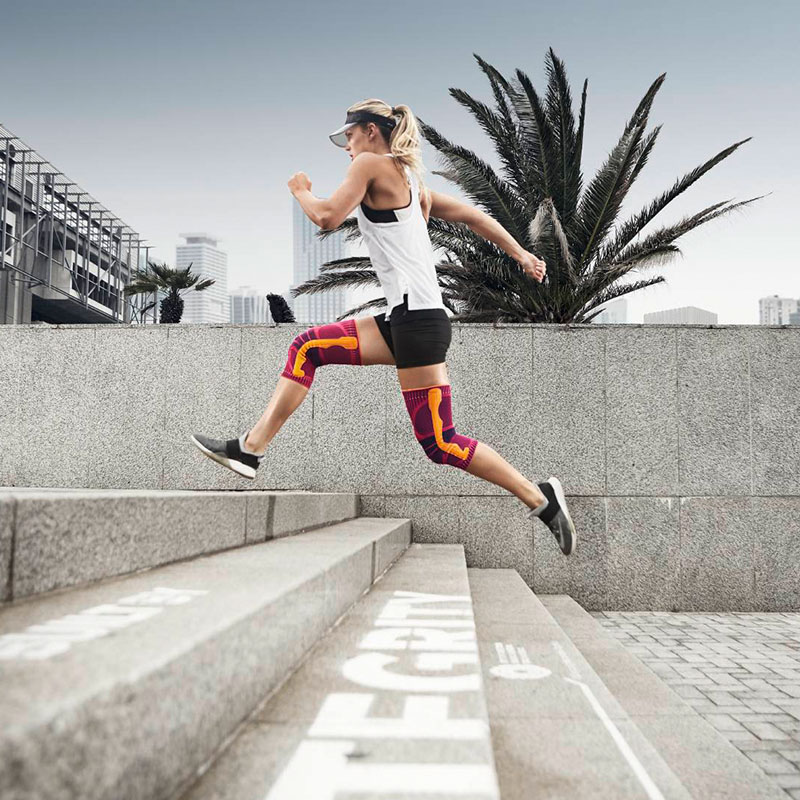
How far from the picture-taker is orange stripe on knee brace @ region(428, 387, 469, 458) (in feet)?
11.7

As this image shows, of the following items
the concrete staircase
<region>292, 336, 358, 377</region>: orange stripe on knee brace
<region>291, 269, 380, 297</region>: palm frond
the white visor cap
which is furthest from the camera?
<region>291, 269, 380, 297</region>: palm frond

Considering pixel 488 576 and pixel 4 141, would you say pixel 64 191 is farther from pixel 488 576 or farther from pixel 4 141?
pixel 488 576

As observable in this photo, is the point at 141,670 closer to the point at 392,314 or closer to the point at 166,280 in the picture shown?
the point at 392,314

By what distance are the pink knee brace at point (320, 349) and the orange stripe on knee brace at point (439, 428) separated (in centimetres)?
44

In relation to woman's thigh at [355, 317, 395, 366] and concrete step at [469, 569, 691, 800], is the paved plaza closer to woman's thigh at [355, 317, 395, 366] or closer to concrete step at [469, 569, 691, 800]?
concrete step at [469, 569, 691, 800]

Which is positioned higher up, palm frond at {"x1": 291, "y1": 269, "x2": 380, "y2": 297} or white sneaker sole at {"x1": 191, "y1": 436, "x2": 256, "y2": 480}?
palm frond at {"x1": 291, "y1": 269, "x2": 380, "y2": 297}

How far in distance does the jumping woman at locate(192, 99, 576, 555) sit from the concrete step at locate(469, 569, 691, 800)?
862mm

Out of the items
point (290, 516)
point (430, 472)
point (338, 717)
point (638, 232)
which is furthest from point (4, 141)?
point (338, 717)

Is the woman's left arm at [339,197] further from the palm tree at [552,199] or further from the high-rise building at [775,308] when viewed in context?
the high-rise building at [775,308]

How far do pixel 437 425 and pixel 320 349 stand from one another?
28.8 inches

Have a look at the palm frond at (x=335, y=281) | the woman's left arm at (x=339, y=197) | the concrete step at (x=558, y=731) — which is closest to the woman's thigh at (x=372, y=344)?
the woman's left arm at (x=339, y=197)

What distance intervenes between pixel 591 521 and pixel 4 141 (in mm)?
30851

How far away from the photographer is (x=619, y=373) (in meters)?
7.07

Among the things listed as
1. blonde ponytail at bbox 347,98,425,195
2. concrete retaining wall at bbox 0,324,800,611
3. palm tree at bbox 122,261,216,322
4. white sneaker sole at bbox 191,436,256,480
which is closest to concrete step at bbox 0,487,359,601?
white sneaker sole at bbox 191,436,256,480
